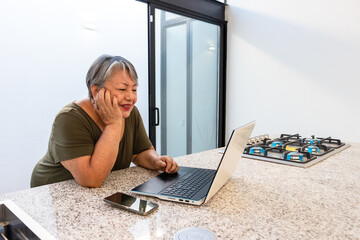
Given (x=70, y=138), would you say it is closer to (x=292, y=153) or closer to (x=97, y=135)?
(x=97, y=135)

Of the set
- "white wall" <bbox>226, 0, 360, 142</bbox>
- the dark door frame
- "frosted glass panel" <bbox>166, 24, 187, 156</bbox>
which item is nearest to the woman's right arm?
the dark door frame

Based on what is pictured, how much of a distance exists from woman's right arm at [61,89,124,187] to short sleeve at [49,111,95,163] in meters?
0.02

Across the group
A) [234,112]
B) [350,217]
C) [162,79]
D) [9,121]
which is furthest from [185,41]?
[350,217]

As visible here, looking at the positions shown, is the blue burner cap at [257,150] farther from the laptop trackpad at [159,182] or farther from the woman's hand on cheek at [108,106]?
the woman's hand on cheek at [108,106]

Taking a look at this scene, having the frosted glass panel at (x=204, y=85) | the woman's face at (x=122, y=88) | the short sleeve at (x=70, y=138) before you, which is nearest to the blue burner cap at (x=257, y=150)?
the woman's face at (x=122, y=88)

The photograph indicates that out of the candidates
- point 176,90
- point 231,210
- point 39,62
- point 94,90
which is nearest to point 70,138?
point 94,90

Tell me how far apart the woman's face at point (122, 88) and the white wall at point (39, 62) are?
143 centimetres

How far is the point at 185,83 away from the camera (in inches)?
131

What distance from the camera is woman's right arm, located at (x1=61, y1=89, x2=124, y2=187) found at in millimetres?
936

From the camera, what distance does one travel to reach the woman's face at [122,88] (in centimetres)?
114

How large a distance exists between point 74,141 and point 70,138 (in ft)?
0.07

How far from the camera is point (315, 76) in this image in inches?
104

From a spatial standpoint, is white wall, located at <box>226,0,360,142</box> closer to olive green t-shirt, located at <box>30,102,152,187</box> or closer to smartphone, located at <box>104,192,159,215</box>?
olive green t-shirt, located at <box>30,102,152,187</box>

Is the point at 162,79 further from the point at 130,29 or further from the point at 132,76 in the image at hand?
the point at 132,76
